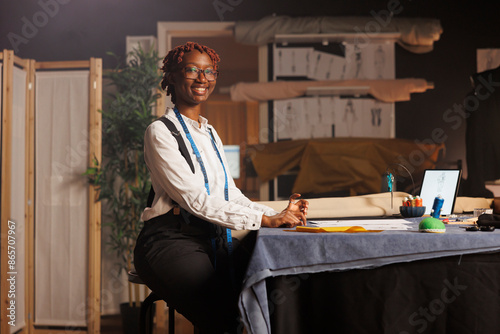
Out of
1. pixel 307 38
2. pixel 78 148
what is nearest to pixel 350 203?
pixel 78 148

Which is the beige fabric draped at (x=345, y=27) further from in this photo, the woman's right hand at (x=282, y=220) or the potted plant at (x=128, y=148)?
the woman's right hand at (x=282, y=220)

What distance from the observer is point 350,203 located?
7.47 feet

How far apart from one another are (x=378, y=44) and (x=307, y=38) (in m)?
0.73

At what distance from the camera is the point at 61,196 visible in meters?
3.95

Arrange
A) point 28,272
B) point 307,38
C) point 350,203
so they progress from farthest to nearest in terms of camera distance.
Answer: point 307,38 → point 28,272 → point 350,203

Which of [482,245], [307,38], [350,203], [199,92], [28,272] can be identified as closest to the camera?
[482,245]

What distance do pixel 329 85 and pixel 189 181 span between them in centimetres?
357

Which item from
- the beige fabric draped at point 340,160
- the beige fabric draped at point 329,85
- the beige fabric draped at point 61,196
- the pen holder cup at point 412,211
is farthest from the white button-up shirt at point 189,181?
the beige fabric draped at point 329,85

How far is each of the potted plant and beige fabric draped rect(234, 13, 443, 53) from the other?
1.17 meters

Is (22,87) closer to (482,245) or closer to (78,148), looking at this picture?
(78,148)

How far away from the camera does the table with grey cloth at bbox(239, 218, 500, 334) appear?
58.2 inches

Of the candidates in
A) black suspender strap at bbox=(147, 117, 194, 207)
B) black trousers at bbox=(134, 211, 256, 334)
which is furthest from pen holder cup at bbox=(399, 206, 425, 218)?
black suspender strap at bbox=(147, 117, 194, 207)

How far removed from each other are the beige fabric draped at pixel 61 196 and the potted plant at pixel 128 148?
25cm

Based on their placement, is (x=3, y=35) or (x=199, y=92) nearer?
(x=199, y=92)
